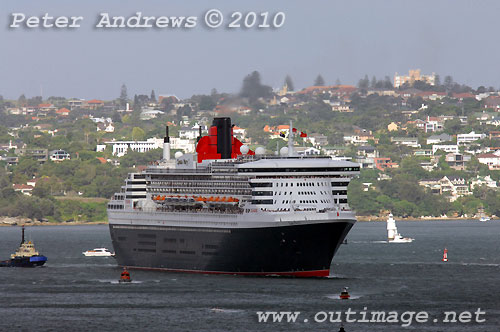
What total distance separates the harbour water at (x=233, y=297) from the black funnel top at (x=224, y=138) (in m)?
11.9

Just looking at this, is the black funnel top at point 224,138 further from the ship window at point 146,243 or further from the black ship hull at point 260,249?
the black ship hull at point 260,249

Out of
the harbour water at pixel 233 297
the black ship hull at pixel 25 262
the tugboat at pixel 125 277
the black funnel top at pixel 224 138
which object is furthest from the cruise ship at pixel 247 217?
the black ship hull at pixel 25 262

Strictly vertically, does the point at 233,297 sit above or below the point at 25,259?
below

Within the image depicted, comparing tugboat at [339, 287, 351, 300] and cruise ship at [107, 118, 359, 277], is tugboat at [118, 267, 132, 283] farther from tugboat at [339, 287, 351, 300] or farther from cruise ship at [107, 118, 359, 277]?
tugboat at [339, 287, 351, 300]

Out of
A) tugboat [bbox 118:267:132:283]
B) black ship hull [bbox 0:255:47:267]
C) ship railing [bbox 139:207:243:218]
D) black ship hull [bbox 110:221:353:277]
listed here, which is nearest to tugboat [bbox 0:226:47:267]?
black ship hull [bbox 0:255:47:267]

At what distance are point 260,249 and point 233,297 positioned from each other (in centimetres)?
933

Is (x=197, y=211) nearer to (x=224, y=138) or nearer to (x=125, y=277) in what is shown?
(x=125, y=277)

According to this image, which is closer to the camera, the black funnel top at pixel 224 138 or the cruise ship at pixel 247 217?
the cruise ship at pixel 247 217

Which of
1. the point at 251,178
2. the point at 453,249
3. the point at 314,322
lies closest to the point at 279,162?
the point at 251,178

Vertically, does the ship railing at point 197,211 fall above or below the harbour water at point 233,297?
above

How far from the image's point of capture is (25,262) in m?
120

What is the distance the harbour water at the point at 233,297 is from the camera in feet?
267

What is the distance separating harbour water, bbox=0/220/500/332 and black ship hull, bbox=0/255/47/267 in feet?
4.74

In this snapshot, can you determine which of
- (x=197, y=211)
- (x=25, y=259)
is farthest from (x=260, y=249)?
(x=25, y=259)
